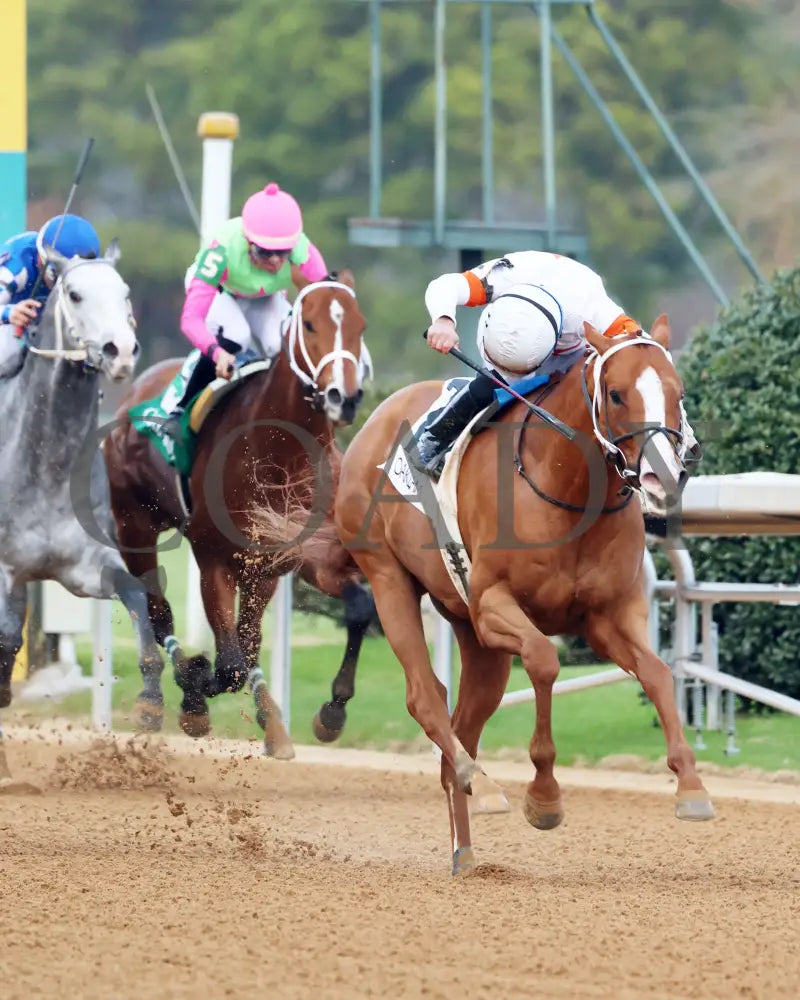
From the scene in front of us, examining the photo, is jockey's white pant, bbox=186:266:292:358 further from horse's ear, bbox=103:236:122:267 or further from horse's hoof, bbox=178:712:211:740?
horse's hoof, bbox=178:712:211:740

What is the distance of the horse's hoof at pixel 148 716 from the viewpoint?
22.3 ft

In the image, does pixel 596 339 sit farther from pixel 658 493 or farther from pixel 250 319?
pixel 250 319

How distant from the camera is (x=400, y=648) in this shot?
5.12 m

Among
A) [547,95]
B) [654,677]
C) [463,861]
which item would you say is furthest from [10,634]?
[547,95]

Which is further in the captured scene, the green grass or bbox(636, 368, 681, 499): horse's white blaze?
the green grass

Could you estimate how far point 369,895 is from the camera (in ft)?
14.0

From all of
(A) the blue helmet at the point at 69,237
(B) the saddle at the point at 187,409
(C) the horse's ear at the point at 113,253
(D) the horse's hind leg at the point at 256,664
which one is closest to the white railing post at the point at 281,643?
(D) the horse's hind leg at the point at 256,664

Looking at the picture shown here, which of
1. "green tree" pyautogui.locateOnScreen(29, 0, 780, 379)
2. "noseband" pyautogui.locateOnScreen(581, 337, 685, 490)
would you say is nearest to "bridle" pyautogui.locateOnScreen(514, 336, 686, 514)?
"noseband" pyautogui.locateOnScreen(581, 337, 685, 490)

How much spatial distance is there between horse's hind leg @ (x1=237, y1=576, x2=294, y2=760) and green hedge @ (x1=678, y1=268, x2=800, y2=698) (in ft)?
6.59

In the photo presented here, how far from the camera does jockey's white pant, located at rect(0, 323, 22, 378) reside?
6.64m

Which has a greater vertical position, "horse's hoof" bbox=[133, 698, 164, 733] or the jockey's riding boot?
the jockey's riding boot

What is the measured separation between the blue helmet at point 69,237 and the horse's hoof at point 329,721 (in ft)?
6.19

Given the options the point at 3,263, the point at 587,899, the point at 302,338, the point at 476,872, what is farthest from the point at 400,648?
the point at 3,263

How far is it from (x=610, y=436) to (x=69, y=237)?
3.00 meters
